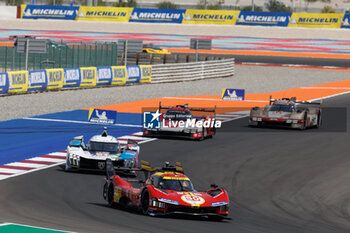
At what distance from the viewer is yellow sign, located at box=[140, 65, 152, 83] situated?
54797 millimetres

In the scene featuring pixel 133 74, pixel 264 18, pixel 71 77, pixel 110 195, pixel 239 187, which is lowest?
pixel 239 187

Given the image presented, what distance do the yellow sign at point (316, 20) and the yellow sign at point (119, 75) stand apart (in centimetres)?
5041

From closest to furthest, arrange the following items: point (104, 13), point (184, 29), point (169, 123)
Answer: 1. point (169, 123)
2. point (184, 29)
3. point (104, 13)

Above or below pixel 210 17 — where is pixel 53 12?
below

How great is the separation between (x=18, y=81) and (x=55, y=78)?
137 inches

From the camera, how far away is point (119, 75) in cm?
5262

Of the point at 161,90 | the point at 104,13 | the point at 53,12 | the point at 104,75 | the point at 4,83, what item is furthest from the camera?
the point at 53,12

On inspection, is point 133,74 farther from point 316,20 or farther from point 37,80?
point 316,20

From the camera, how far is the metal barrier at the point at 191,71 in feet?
185

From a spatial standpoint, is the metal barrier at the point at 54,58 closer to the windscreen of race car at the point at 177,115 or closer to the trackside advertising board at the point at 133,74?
the trackside advertising board at the point at 133,74

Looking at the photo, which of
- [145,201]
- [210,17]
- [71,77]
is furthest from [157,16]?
[145,201]

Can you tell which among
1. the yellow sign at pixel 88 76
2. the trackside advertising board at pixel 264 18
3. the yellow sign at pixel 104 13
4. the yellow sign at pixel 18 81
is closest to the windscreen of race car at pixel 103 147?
the yellow sign at pixel 18 81

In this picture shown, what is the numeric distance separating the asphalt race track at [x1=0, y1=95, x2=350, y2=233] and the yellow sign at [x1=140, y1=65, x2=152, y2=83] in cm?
2132

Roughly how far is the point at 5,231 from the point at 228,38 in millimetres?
84908
